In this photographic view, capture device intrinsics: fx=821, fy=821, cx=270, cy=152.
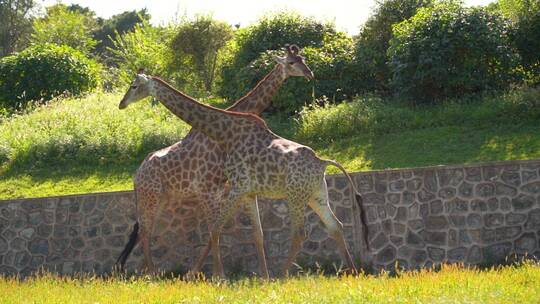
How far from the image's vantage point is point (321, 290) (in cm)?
1028

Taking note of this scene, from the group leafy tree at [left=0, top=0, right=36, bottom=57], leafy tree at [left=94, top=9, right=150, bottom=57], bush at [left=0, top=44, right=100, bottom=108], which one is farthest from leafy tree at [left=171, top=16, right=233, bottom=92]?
leafy tree at [left=94, top=9, right=150, bottom=57]

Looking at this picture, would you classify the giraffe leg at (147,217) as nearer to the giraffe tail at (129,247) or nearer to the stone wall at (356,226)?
the giraffe tail at (129,247)

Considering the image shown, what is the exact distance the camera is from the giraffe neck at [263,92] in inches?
542

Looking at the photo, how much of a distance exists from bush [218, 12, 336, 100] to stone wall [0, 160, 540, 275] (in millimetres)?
7396

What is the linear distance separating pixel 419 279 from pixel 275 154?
3.01m

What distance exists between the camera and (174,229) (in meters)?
15.1

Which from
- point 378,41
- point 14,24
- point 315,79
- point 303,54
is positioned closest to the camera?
point 315,79

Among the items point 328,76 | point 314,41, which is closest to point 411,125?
point 328,76

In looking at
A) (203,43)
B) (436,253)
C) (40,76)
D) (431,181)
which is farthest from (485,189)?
(40,76)

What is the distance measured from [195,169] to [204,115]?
0.97 metres

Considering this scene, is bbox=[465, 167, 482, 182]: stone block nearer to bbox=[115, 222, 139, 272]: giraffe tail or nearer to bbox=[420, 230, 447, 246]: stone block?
bbox=[420, 230, 447, 246]: stone block

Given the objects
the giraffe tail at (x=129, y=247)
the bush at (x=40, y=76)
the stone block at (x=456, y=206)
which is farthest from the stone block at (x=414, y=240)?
the bush at (x=40, y=76)

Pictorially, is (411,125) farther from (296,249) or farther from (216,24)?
(216,24)

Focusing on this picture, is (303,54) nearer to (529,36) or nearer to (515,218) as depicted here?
(529,36)
